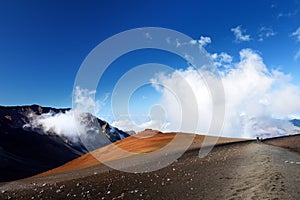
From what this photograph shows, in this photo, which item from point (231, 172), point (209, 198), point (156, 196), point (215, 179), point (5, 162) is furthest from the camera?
point (5, 162)

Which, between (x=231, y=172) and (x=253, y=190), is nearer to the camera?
(x=253, y=190)

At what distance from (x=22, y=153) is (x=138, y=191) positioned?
207 metres

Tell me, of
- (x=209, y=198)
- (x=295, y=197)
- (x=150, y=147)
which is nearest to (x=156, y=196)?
(x=209, y=198)

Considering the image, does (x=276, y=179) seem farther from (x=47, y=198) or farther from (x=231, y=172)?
(x=47, y=198)

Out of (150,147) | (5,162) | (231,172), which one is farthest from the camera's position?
(5,162)

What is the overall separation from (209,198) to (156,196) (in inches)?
115

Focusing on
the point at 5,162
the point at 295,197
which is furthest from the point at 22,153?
the point at 295,197

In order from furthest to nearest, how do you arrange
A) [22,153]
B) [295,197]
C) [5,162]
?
[22,153]
[5,162]
[295,197]

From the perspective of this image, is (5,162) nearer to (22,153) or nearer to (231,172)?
(22,153)

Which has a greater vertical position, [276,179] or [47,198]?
[276,179]

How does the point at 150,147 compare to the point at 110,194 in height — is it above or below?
above

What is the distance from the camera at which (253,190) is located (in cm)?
1144

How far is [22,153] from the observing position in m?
190

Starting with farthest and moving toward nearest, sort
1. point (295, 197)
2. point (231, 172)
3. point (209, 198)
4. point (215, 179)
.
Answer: point (231, 172)
point (215, 179)
point (209, 198)
point (295, 197)
